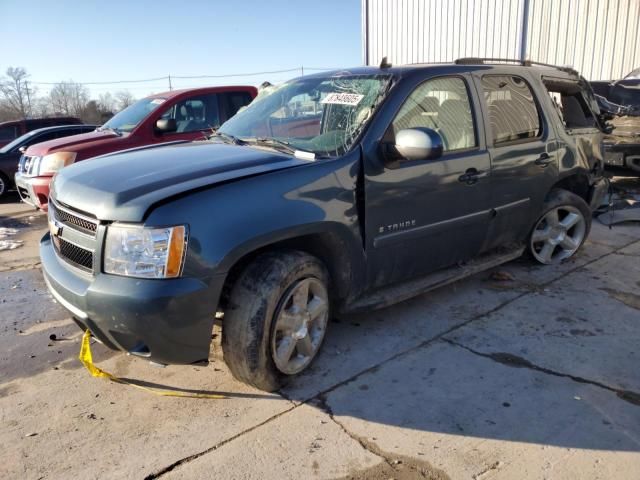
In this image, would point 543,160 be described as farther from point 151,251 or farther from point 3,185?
point 3,185

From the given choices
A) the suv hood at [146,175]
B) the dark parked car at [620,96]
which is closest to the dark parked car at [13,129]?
the suv hood at [146,175]

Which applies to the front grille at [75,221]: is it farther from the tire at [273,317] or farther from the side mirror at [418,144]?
the side mirror at [418,144]

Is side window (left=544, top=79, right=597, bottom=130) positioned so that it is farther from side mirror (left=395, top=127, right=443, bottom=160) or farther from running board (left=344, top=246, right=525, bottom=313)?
side mirror (left=395, top=127, right=443, bottom=160)

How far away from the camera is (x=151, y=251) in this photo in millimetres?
2465

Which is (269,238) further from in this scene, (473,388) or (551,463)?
(551,463)

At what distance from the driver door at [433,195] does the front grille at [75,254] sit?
159 cm

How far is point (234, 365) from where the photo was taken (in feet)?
9.39

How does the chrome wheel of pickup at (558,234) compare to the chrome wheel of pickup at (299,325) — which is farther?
the chrome wheel of pickup at (558,234)

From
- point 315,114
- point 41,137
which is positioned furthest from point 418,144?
point 41,137

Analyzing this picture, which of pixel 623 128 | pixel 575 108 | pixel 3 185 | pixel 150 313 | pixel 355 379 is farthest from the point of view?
pixel 3 185

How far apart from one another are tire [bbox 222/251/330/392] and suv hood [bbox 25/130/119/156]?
16.1ft

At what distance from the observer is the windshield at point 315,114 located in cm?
333

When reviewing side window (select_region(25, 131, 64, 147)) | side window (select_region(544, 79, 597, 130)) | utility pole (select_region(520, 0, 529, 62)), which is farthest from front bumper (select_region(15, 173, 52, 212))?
utility pole (select_region(520, 0, 529, 62))

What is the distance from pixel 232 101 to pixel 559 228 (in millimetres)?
5068
